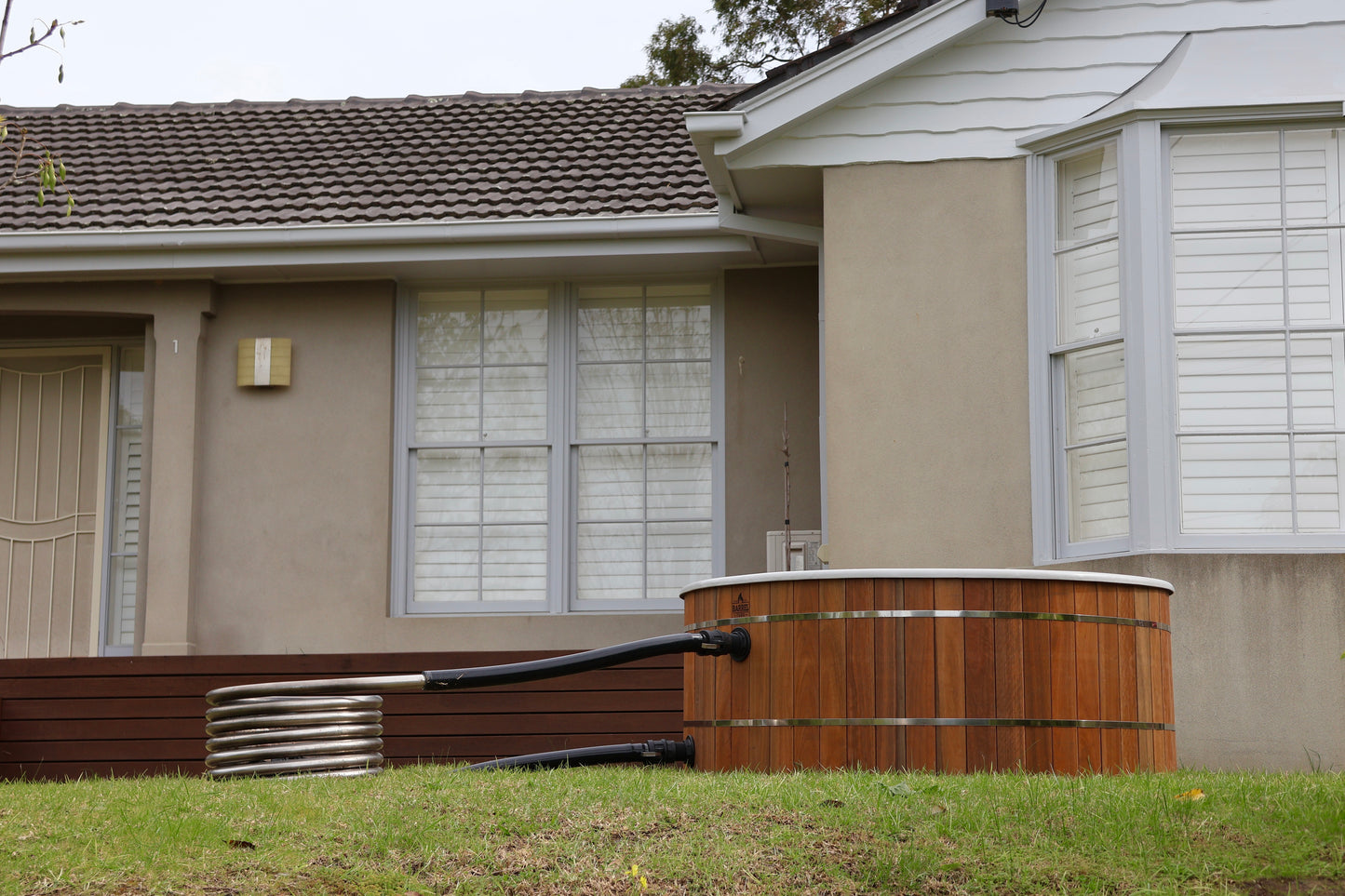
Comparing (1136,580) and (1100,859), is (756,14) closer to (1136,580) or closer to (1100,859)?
(1136,580)

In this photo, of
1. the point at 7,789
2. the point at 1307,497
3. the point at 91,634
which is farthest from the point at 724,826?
the point at 91,634

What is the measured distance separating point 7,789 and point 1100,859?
14.8 feet

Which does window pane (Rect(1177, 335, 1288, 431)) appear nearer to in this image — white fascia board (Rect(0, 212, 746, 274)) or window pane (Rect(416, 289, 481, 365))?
white fascia board (Rect(0, 212, 746, 274))

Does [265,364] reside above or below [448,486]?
above

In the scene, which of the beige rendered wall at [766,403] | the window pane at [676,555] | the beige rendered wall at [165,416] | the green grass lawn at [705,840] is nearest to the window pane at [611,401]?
the beige rendered wall at [766,403]

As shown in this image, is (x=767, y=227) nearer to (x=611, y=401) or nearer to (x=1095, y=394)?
(x=611, y=401)

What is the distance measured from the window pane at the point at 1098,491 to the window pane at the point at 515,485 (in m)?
3.83

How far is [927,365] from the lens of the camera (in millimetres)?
7926

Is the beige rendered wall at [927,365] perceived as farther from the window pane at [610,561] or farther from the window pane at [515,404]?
the window pane at [515,404]

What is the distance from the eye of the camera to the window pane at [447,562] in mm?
9883

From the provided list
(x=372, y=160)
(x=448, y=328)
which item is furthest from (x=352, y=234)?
(x=372, y=160)

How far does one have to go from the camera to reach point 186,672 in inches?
337

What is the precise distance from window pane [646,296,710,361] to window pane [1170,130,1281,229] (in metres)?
3.53

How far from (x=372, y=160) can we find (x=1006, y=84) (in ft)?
16.7
